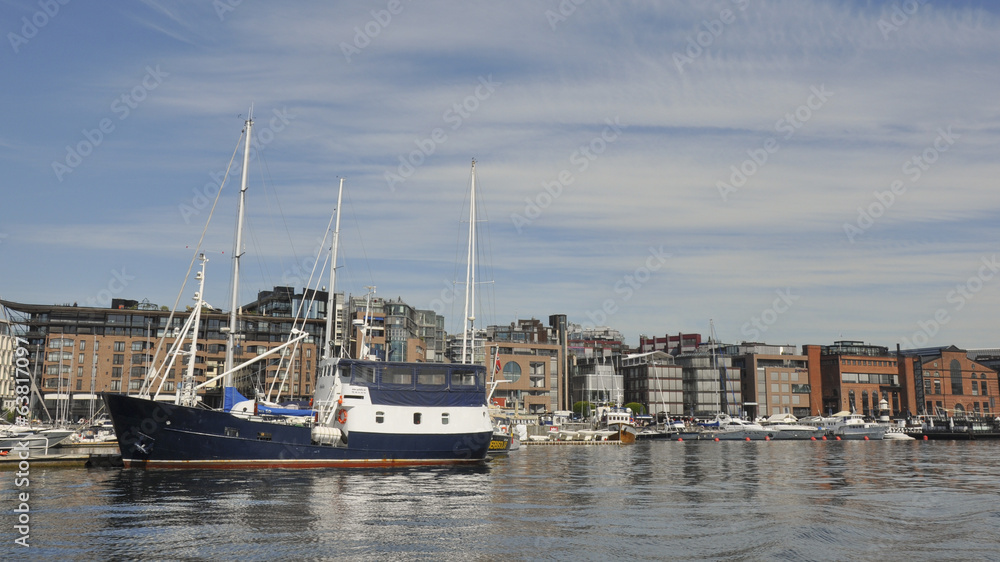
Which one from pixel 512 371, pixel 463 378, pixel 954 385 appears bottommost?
pixel 463 378

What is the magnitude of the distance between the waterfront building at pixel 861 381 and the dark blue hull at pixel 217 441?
147789mm

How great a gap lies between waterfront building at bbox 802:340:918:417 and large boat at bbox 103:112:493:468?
14144cm

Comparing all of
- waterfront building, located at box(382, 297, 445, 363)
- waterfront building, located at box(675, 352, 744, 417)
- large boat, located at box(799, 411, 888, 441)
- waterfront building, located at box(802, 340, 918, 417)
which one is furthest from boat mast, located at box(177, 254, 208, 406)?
waterfront building, located at box(802, 340, 918, 417)

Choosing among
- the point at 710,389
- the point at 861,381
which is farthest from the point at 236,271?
the point at 861,381

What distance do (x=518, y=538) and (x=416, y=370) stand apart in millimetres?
28891

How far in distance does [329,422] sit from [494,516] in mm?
24212

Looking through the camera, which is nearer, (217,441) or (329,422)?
(217,441)

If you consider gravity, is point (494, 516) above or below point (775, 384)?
below

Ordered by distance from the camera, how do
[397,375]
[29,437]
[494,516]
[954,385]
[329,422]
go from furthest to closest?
[954,385], [29,437], [397,375], [329,422], [494,516]

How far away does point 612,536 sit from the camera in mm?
27625

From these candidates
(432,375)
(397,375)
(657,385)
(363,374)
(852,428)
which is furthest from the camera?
(657,385)

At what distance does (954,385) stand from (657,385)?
70.6 meters

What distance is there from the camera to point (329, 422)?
53250mm

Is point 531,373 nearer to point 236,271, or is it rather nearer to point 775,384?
point 775,384
